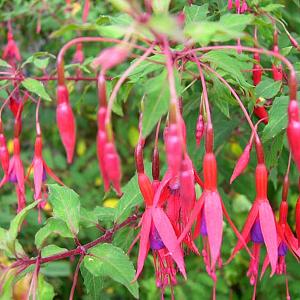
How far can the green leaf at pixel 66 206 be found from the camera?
0.96m

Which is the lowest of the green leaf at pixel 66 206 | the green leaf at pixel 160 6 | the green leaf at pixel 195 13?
the green leaf at pixel 66 206

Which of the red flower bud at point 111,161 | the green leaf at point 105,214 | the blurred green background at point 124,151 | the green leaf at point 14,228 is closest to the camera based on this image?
the red flower bud at point 111,161

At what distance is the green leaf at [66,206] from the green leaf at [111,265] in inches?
2.4

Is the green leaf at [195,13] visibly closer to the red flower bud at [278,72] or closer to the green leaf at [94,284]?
the red flower bud at [278,72]

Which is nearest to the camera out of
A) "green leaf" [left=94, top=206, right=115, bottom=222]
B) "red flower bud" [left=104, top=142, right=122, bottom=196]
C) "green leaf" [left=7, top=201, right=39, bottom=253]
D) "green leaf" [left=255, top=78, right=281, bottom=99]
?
"red flower bud" [left=104, top=142, right=122, bottom=196]

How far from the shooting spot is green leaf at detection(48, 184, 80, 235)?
0.96m

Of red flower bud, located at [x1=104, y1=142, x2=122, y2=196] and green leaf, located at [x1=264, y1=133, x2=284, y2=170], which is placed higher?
red flower bud, located at [x1=104, y1=142, x2=122, y2=196]

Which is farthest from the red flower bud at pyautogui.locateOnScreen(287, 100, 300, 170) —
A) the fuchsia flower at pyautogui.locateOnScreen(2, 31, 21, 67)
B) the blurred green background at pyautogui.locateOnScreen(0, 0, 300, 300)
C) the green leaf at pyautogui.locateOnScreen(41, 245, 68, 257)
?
the fuchsia flower at pyautogui.locateOnScreen(2, 31, 21, 67)

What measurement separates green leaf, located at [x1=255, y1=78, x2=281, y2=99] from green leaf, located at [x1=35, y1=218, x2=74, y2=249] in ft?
1.30

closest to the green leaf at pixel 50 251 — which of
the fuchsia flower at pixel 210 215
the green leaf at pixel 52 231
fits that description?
the green leaf at pixel 52 231

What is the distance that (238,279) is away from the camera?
6.39 feet

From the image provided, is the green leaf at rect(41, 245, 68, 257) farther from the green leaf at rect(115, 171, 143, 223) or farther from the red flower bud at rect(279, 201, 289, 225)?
the red flower bud at rect(279, 201, 289, 225)

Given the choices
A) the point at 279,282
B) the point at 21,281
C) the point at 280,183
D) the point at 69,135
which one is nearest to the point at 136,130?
the point at 280,183

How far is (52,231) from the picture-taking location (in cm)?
95
